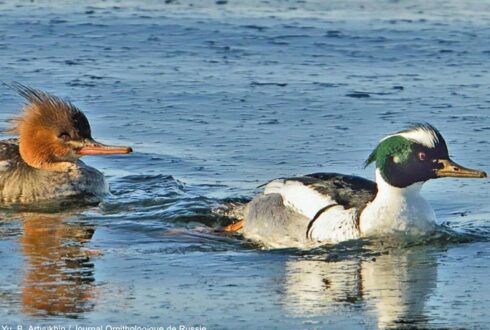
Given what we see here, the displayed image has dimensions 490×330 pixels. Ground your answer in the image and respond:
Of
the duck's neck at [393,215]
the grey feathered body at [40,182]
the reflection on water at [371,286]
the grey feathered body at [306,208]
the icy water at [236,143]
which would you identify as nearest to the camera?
the reflection on water at [371,286]

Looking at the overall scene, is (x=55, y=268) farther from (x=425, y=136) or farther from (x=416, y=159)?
(x=425, y=136)

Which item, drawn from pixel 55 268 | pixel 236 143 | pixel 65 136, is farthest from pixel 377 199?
pixel 65 136

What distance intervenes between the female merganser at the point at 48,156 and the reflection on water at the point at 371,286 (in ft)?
9.69

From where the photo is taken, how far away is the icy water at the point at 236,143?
24.8 feet

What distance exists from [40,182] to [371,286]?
161 inches

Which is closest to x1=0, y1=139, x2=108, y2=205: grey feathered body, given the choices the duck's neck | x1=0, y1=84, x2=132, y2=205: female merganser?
x1=0, y1=84, x2=132, y2=205: female merganser

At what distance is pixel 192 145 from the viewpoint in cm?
1151

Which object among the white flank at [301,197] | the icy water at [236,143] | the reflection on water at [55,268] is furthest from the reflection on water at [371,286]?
the reflection on water at [55,268]

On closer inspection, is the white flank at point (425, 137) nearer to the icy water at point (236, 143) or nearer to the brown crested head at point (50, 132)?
the icy water at point (236, 143)

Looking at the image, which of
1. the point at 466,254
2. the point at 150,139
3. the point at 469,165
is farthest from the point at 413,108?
the point at 466,254

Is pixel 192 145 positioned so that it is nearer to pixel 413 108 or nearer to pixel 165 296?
pixel 413 108

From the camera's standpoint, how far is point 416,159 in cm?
905

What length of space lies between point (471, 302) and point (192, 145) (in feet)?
14.5

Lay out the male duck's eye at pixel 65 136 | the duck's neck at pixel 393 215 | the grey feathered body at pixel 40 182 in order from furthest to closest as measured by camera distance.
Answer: the male duck's eye at pixel 65 136
the grey feathered body at pixel 40 182
the duck's neck at pixel 393 215
